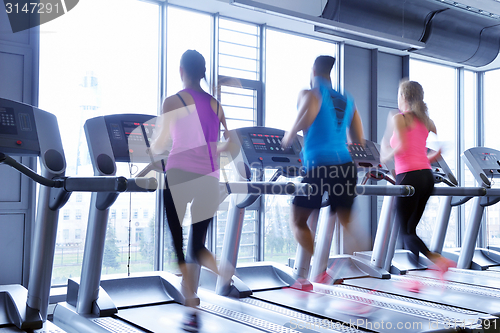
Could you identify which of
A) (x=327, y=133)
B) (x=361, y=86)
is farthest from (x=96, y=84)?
(x=361, y=86)

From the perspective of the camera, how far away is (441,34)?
15.7 feet

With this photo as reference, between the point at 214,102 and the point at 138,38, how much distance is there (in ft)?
7.58

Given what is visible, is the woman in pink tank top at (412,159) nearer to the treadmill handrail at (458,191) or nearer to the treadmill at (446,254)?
the treadmill handrail at (458,191)

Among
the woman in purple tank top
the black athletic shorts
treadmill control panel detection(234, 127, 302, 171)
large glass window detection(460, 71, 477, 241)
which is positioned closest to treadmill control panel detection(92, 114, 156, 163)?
the woman in purple tank top

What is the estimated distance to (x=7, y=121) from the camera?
231 centimetres

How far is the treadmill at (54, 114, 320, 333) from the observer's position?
253 cm

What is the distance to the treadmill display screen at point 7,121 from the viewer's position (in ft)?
7.50

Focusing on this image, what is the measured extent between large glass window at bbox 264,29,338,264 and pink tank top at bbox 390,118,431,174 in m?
1.91

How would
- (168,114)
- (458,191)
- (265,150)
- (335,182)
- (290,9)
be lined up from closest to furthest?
(168,114) < (335,182) < (265,150) < (458,191) < (290,9)

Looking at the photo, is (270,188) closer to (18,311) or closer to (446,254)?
(18,311)

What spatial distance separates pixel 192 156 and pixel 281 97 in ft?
10.1

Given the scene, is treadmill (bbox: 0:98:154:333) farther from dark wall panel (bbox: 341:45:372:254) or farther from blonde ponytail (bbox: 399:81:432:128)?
dark wall panel (bbox: 341:45:372:254)

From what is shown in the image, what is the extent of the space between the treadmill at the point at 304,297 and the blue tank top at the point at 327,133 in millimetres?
616

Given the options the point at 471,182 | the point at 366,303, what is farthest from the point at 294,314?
the point at 471,182
